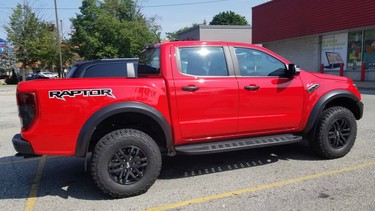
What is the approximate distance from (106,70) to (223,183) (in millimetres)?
4583

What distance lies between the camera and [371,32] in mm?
20734

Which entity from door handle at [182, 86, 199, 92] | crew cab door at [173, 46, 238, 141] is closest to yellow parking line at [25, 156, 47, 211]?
crew cab door at [173, 46, 238, 141]

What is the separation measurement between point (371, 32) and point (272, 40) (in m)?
8.68

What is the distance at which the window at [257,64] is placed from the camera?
504 cm

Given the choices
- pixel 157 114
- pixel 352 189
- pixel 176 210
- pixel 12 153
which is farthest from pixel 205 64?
pixel 12 153

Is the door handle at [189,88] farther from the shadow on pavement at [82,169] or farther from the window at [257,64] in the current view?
the shadow on pavement at [82,169]

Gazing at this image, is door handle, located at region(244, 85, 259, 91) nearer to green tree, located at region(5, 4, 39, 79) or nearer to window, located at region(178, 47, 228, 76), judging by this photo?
window, located at region(178, 47, 228, 76)

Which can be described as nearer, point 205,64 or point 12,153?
point 205,64

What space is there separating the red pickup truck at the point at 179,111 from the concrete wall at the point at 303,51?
2022 cm

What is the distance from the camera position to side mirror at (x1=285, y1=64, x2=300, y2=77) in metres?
5.11

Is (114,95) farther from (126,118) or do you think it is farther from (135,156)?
(135,156)

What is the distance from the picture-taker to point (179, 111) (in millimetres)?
4523

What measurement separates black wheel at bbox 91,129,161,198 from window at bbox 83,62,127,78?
396cm

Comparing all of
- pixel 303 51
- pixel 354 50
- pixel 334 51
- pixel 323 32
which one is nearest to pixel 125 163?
pixel 354 50
